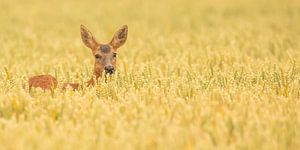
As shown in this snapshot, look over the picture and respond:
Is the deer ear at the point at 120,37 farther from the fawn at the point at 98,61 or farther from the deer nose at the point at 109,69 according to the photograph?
the deer nose at the point at 109,69

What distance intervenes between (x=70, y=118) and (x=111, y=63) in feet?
9.35

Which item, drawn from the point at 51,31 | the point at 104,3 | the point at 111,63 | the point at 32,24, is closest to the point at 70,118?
the point at 111,63

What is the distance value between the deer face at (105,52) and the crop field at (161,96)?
0.19m

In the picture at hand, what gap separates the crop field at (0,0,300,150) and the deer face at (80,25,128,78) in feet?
0.63

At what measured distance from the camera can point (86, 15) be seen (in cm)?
2488

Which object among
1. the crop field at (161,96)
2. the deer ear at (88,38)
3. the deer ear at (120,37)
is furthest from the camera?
the deer ear at (120,37)

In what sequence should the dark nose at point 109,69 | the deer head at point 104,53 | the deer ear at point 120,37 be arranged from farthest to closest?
1. the deer ear at point 120,37
2. the deer head at point 104,53
3. the dark nose at point 109,69

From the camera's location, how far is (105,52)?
977 cm

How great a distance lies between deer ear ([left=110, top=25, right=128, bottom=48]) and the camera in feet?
33.6

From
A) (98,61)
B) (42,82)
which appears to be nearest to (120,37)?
(98,61)

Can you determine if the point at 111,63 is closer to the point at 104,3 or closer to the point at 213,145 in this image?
the point at 213,145

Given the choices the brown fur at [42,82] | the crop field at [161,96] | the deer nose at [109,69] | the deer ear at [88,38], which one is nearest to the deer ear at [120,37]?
the deer ear at [88,38]

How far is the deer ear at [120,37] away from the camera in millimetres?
10234

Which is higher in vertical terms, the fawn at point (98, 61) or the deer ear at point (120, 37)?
the deer ear at point (120, 37)
